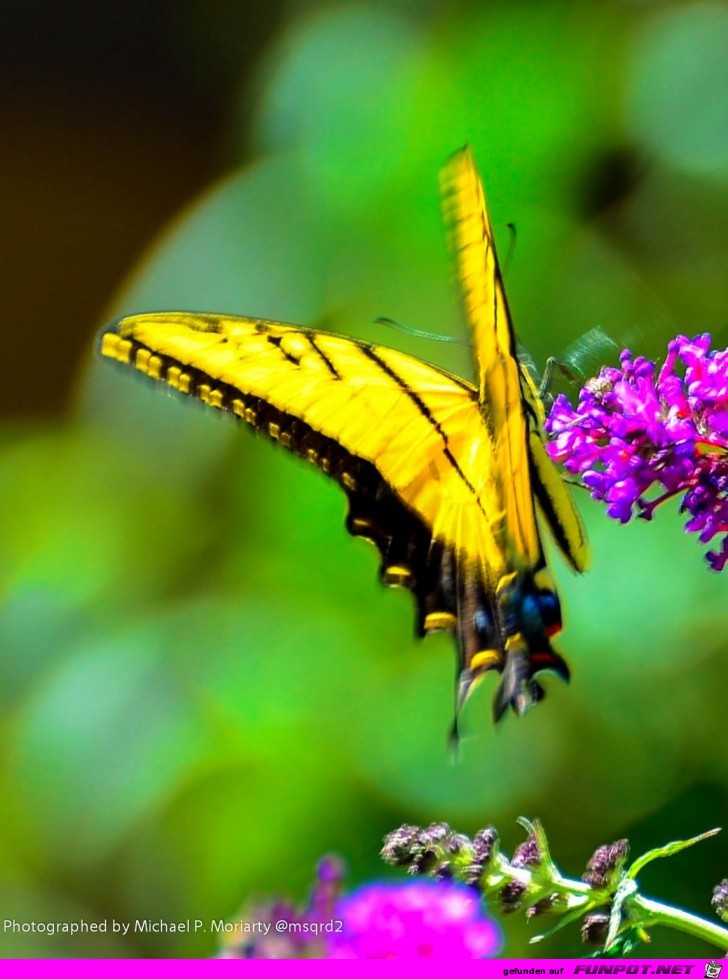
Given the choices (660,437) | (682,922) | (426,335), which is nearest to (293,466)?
(426,335)

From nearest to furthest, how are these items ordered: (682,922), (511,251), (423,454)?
(682,922), (423,454), (511,251)

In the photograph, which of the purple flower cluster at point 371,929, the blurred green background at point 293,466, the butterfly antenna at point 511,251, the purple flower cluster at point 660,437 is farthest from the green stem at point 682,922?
the butterfly antenna at point 511,251

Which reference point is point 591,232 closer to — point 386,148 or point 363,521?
point 386,148

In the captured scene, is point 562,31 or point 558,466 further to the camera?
point 562,31

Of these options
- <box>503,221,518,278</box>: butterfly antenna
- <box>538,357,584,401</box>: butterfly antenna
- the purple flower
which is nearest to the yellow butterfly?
<box>538,357,584,401</box>: butterfly antenna

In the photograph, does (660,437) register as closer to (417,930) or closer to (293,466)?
(417,930)

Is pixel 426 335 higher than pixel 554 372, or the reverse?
pixel 426 335

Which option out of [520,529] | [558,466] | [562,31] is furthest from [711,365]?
[562,31]
